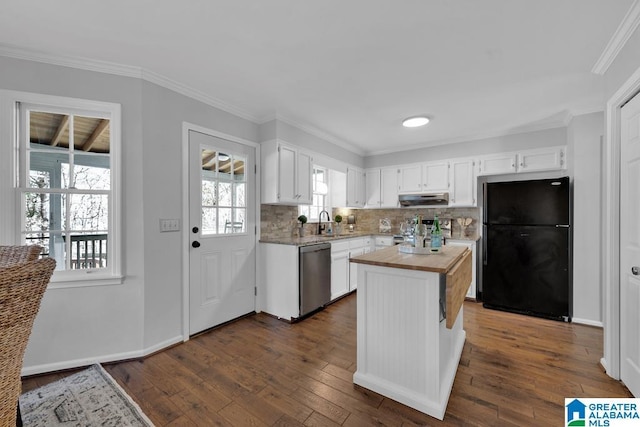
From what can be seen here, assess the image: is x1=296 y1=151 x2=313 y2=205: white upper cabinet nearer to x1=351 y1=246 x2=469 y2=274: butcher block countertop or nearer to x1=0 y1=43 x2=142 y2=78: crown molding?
x1=351 y1=246 x2=469 y2=274: butcher block countertop

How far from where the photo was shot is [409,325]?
1.69 m

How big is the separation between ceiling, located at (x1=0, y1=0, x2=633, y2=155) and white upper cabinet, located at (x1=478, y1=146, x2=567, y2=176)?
0.63 m

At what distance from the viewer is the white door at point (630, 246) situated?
1.73 m

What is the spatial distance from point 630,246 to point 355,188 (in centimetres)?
335

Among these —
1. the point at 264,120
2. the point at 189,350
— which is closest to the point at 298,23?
the point at 264,120

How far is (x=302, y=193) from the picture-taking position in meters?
3.53

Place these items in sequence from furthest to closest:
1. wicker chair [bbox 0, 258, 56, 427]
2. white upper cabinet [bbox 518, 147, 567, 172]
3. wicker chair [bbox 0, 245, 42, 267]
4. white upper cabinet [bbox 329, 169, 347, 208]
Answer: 1. white upper cabinet [bbox 329, 169, 347, 208]
2. white upper cabinet [bbox 518, 147, 567, 172]
3. wicker chair [bbox 0, 245, 42, 267]
4. wicker chair [bbox 0, 258, 56, 427]

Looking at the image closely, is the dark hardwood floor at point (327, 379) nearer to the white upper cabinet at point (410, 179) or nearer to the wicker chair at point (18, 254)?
the wicker chair at point (18, 254)

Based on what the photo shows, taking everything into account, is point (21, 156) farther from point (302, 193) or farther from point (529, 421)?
point (529, 421)

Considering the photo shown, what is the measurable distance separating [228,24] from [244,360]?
7.98 ft

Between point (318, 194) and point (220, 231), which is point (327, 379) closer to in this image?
Answer: point (220, 231)

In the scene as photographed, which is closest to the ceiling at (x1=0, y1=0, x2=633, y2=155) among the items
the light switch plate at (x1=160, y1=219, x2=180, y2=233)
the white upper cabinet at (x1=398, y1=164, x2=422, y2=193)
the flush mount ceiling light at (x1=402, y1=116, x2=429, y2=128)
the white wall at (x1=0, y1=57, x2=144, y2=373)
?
the white wall at (x1=0, y1=57, x2=144, y2=373)

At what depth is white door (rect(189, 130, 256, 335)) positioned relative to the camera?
8.77ft

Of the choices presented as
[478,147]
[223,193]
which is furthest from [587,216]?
[223,193]
